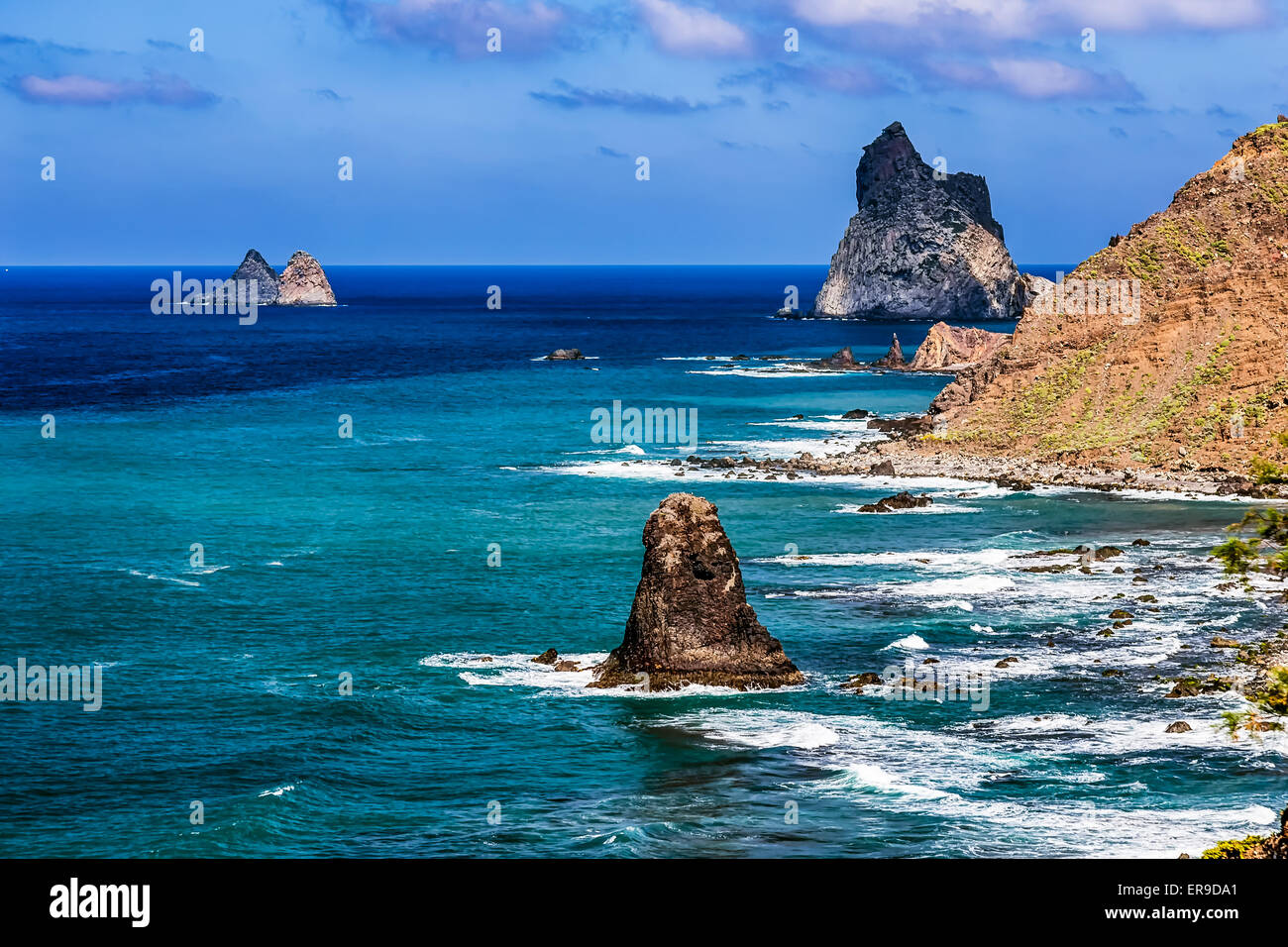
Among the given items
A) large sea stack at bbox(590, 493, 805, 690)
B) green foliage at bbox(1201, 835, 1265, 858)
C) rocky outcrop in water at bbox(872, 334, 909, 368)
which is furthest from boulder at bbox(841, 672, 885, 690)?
rocky outcrop in water at bbox(872, 334, 909, 368)

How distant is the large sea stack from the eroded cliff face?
48.7m

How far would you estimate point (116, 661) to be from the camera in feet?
191

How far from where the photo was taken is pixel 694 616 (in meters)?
52.8

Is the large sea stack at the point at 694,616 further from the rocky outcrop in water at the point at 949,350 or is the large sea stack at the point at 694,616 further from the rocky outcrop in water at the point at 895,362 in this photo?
the rocky outcrop in water at the point at 895,362

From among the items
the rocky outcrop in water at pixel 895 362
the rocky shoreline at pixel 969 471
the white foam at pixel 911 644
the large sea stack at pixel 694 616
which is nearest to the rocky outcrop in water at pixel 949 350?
the rocky outcrop in water at pixel 895 362

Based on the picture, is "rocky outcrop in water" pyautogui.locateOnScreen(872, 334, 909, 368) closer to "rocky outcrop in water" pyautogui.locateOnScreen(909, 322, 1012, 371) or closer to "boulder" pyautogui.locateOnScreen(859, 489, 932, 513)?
"rocky outcrop in water" pyautogui.locateOnScreen(909, 322, 1012, 371)

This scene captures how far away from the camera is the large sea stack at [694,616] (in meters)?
52.5

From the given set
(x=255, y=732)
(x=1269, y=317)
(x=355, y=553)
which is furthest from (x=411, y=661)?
(x=1269, y=317)

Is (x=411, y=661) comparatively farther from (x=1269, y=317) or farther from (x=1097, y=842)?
(x=1269, y=317)

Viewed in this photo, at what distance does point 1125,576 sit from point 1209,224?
1672 inches

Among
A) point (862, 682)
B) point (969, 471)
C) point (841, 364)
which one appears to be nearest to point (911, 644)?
point (862, 682)

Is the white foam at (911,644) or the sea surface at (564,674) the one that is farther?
the white foam at (911,644)

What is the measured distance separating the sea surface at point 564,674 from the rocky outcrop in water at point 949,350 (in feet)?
253

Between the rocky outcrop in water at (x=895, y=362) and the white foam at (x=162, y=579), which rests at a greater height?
the rocky outcrop in water at (x=895, y=362)
